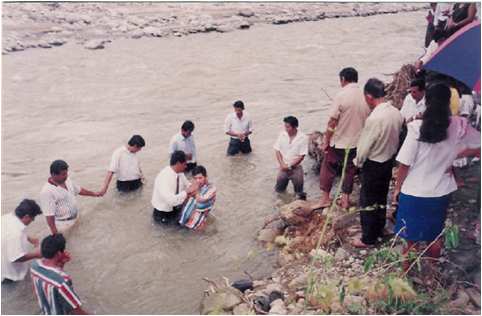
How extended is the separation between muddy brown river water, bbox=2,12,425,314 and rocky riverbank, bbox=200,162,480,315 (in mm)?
484

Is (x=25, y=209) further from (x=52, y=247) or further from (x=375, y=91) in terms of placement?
(x=375, y=91)

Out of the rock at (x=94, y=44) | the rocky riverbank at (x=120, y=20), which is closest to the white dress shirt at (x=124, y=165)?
the rocky riverbank at (x=120, y=20)

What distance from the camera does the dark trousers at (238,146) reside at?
363 inches

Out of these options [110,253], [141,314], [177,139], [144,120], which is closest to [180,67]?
[144,120]

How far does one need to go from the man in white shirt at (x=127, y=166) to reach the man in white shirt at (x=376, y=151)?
11.3 ft

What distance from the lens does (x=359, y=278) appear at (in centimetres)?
441

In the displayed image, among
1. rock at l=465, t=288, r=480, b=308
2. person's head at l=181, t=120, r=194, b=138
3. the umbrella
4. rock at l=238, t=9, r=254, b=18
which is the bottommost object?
rock at l=465, t=288, r=480, b=308

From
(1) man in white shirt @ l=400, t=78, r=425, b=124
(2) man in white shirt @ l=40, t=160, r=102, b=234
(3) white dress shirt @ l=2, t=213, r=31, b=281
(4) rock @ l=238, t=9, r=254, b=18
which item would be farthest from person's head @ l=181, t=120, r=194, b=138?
(4) rock @ l=238, t=9, r=254, b=18

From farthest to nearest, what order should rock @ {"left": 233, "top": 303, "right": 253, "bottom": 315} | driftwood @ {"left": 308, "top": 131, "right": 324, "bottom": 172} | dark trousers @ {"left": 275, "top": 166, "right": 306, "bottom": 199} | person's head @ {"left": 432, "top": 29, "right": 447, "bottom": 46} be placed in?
driftwood @ {"left": 308, "top": 131, "right": 324, "bottom": 172} < dark trousers @ {"left": 275, "top": 166, "right": 306, "bottom": 199} < person's head @ {"left": 432, "top": 29, "right": 447, "bottom": 46} < rock @ {"left": 233, "top": 303, "right": 253, "bottom": 315}

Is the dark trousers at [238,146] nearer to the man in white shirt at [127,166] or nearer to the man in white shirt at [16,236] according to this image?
the man in white shirt at [127,166]

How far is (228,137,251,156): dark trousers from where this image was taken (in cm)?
921

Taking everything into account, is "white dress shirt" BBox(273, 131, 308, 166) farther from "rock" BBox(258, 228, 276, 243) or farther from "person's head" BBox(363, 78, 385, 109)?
"person's head" BBox(363, 78, 385, 109)

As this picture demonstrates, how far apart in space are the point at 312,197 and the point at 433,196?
341cm

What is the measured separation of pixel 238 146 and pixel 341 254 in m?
4.45
